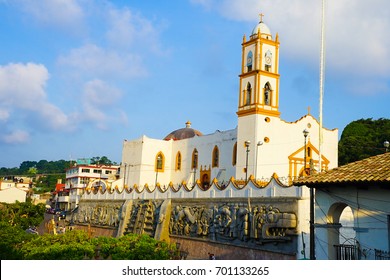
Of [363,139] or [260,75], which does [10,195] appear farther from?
[363,139]

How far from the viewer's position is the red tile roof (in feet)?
42.5

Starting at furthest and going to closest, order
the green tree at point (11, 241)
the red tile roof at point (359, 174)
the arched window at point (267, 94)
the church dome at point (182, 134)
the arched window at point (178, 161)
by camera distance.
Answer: the church dome at point (182, 134) → the arched window at point (178, 161) → the arched window at point (267, 94) → the green tree at point (11, 241) → the red tile roof at point (359, 174)

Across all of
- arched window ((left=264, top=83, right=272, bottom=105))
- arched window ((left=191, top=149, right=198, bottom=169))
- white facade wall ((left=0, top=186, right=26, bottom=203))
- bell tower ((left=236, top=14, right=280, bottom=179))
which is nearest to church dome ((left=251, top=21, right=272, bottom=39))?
bell tower ((left=236, top=14, right=280, bottom=179))

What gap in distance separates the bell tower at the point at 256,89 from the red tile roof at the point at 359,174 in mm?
20418

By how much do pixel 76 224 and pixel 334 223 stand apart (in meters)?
31.8

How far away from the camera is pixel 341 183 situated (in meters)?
13.9

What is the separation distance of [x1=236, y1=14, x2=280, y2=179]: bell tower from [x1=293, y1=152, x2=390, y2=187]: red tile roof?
804 inches

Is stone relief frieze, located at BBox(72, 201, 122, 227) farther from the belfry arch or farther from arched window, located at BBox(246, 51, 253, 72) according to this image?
the belfry arch

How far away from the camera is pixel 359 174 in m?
13.6

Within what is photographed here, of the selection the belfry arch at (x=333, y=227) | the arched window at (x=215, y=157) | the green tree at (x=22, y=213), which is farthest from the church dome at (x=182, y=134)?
the belfry arch at (x=333, y=227)

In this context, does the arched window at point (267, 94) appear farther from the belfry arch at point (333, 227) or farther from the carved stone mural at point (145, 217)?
the belfry arch at point (333, 227)

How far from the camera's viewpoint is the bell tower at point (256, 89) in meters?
36.2

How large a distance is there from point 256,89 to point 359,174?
78.2 feet
